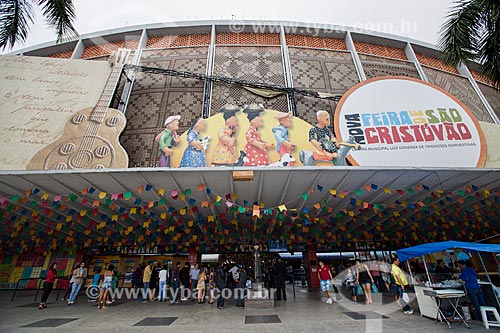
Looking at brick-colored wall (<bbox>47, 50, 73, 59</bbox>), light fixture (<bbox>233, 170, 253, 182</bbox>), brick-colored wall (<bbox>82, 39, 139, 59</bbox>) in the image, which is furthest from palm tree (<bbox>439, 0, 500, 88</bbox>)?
brick-colored wall (<bbox>47, 50, 73, 59</bbox>)

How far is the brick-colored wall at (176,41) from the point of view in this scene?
14000 mm

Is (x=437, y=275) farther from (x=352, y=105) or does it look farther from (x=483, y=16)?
(x=483, y=16)

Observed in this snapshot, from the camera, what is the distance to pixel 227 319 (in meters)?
6.09

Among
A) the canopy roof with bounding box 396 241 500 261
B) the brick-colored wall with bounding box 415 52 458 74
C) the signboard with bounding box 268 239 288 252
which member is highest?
the brick-colored wall with bounding box 415 52 458 74

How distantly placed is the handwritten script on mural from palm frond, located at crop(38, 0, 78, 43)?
3.85 metres

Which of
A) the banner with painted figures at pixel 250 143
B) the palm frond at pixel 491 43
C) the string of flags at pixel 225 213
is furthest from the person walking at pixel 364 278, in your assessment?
the palm frond at pixel 491 43

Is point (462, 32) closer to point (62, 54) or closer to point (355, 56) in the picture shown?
point (355, 56)

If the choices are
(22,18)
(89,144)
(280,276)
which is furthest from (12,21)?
(280,276)

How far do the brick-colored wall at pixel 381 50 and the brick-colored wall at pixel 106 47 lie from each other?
42.7 feet

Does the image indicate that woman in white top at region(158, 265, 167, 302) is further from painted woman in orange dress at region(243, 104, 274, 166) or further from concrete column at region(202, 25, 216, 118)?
concrete column at region(202, 25, 216, 118)

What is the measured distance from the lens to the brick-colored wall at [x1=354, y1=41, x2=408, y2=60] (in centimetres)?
1452

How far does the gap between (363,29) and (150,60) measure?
1232 cm

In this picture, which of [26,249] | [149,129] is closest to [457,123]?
[149,129]

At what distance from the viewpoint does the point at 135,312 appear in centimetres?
713
